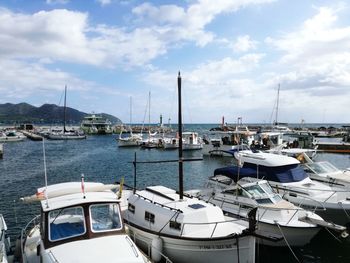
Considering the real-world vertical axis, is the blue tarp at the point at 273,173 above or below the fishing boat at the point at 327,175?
above

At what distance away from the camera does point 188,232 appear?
13.5m

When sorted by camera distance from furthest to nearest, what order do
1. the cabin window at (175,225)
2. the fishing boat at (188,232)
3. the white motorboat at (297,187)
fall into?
→ the white motorboat at (297,187)
the cabin window at (175,225)
the fishing boat at (188,232)

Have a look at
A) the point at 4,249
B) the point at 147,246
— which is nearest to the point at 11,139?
the point at 4,249

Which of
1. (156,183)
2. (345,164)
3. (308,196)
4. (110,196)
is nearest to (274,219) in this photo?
(308,196)

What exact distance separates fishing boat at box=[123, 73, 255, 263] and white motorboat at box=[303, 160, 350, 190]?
1110 cm

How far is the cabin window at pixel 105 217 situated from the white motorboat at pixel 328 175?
17.3 metres

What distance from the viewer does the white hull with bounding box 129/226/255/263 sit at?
1255 cm

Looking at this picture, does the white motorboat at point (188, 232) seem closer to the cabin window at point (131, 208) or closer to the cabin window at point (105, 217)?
the cabin window at point (131, 208)

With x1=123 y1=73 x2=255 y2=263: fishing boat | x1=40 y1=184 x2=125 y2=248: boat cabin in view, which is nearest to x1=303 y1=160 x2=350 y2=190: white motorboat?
x1=123 y1=73 x2=255 y2=263: fishing boat

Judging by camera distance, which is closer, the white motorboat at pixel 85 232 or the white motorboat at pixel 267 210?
the white motorboat at pixel 85 232

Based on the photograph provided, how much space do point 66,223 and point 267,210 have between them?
1001 cm

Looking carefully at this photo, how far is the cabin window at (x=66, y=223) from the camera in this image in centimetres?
1034

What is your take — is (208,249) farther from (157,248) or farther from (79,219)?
(79,219)

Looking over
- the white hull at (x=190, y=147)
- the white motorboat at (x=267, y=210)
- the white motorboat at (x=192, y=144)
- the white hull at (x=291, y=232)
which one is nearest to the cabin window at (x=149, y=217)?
the white motorboat at (x=267, y=210)
